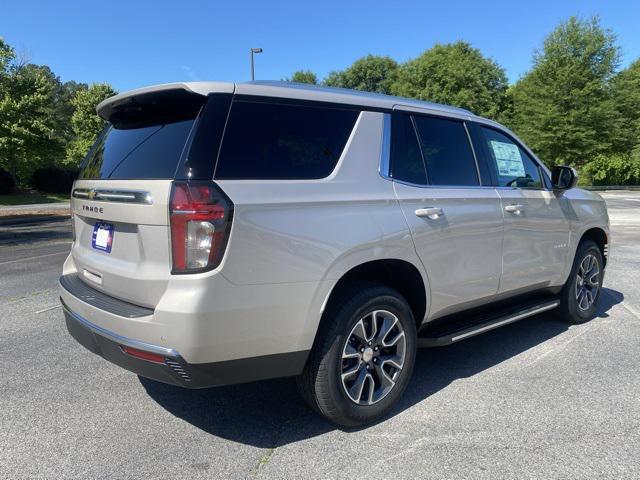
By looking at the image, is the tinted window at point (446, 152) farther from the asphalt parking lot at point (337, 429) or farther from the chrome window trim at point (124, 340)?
the chrome window trim at point (124, 340)

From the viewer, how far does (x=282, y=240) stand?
8.16 ft

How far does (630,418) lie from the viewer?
9.99ft

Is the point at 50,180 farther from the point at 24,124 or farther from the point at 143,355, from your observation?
the point at 143,355

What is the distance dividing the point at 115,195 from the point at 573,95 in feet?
125

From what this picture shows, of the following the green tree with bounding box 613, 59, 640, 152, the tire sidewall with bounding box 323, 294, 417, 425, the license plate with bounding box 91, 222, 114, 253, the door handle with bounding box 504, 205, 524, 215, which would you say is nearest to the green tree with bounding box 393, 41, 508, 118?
the green tree with bounding box 613, 59, 640, 152

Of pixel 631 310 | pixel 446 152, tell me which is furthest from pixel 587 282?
pixel 446 152

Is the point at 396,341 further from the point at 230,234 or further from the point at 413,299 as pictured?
the point at 230,234

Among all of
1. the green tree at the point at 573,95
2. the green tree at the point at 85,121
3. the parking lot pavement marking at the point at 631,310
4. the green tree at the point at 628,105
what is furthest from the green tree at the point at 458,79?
the parking lot pavement marking at the point at 631,310

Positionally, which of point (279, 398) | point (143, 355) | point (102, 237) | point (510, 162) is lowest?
point (279, 398)

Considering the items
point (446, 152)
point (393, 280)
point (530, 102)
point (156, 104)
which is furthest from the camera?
point (530, 102)

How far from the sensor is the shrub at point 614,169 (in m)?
39.8

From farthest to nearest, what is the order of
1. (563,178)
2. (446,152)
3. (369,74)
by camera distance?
(369,74) → (563,178) → (446,152)

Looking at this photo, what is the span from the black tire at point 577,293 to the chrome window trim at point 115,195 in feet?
13.1

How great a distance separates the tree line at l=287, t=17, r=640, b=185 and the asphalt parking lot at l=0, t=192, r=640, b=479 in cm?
3501
